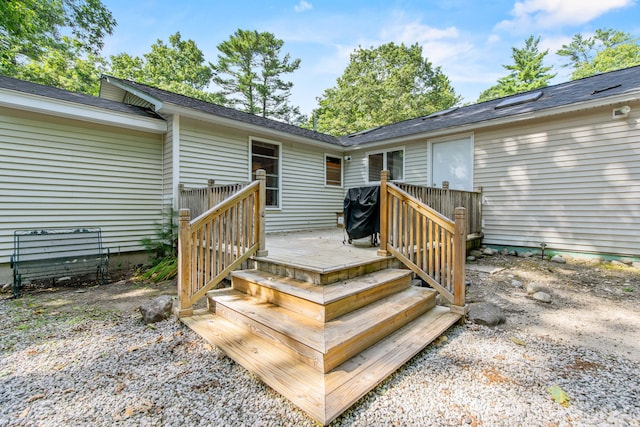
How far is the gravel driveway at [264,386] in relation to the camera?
169 centimetres

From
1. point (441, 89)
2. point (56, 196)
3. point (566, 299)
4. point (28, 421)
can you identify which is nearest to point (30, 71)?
point (56, 196)

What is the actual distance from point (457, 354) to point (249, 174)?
5886 mm

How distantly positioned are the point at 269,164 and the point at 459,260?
5.56m

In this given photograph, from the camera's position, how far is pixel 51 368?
2.26 m

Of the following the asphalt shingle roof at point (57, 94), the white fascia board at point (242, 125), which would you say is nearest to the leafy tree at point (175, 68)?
the white fascia board at point (242, 125)

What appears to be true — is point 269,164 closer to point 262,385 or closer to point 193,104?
point 193,104

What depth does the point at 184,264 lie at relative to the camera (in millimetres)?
3029

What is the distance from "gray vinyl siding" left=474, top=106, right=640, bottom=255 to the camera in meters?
5.14

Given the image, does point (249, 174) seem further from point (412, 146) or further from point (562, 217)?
point (562, 217)

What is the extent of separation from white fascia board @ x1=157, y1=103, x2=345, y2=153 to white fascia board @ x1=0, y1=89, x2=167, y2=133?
0.49 metres

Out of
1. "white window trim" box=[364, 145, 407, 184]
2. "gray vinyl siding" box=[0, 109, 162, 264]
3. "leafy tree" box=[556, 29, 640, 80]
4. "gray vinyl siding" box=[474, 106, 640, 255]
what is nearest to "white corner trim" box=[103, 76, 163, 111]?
"gray vinyl siding" box=[0, 109, 162, 264]

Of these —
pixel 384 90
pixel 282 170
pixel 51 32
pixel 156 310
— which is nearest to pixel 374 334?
pixel 156 310

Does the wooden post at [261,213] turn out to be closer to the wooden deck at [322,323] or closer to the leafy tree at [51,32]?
the wooden deck at [322,323]

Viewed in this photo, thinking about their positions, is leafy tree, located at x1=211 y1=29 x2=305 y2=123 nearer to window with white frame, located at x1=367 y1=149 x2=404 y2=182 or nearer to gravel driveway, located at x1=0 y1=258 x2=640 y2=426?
window with white frame, located at x1=367 y1=149 x2=404 y2=182
